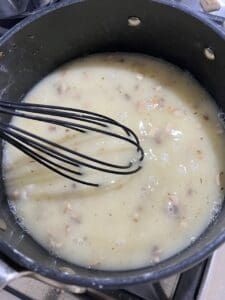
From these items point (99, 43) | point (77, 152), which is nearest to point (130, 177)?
point (77, 152)

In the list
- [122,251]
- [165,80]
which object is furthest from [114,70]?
[122,251]

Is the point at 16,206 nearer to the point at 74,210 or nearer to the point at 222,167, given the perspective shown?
the point at 74,210

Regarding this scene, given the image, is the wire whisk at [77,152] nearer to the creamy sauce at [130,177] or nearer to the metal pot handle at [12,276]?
the creamy sauce at [130,177]

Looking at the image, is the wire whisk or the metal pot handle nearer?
the metal pot handle

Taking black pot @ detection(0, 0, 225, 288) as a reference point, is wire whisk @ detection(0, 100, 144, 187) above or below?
below

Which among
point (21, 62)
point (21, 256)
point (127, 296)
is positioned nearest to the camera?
point (21, 256)

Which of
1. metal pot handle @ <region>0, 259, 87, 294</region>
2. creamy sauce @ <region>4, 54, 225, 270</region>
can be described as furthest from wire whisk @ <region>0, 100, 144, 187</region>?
metal pot handle @ <region>0, 259, 87, 294</region>

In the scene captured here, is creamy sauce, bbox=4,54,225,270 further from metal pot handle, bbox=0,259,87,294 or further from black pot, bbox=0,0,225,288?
metal pot handle, bbox=0,259,87,294
